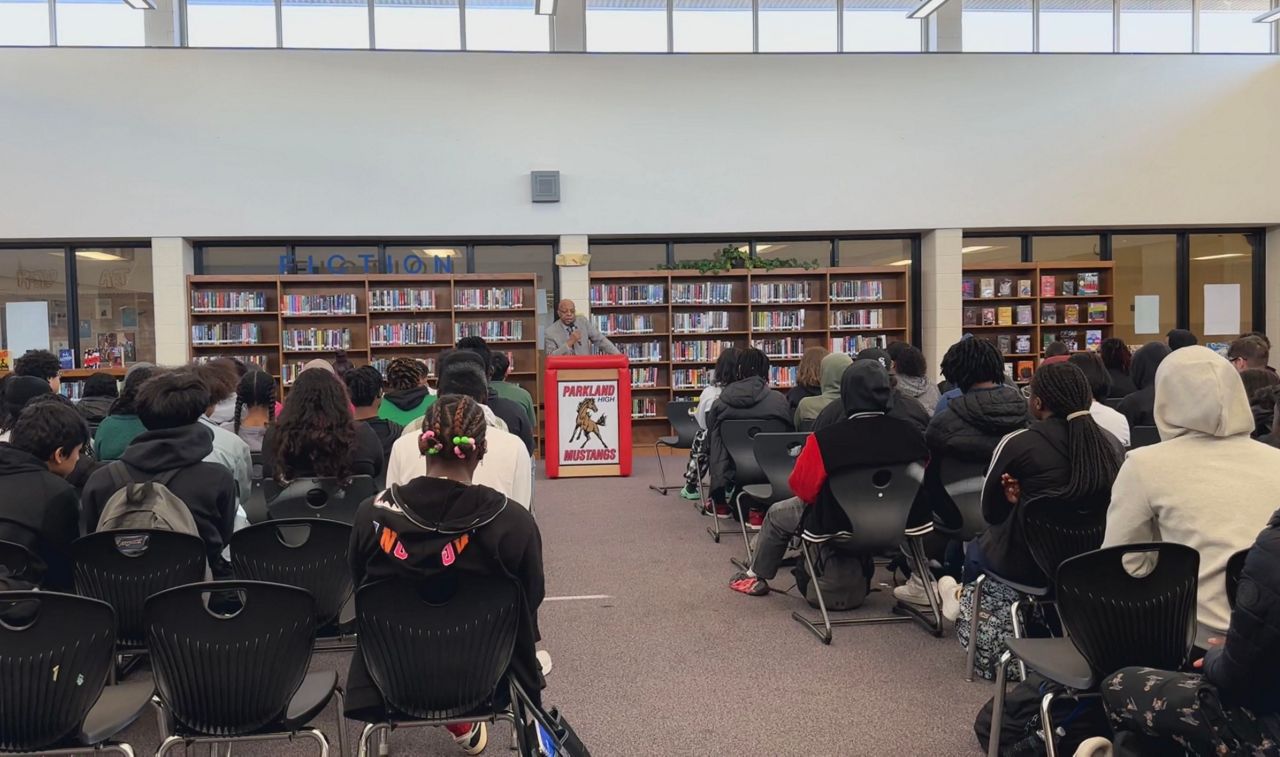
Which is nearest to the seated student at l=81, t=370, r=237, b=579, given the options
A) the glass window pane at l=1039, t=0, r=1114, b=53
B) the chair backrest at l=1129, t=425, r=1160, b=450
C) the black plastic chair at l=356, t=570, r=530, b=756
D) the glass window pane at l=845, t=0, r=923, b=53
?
the black plastic chair at l=356, t=570, r=530, b=756

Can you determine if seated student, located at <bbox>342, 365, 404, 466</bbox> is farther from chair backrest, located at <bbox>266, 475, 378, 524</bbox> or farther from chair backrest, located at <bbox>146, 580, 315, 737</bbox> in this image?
chair backrest, located at <bbox>146, 580, 315, 737</bbox>

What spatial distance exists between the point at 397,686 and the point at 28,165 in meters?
9.99

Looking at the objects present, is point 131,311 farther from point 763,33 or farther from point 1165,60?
point 1165,60

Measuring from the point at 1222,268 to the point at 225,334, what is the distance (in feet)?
40.5

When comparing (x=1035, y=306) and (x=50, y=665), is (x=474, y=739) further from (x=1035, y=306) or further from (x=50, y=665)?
(x=1035, y=306)

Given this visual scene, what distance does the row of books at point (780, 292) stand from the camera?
1082 cm

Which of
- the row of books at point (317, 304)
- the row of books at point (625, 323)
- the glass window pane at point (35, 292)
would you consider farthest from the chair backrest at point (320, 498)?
the glass window pane at point (35, 292)

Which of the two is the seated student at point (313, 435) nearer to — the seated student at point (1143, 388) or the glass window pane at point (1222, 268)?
the seated student at point (1143, 388)

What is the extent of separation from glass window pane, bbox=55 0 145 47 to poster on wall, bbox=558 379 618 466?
6.38 metres

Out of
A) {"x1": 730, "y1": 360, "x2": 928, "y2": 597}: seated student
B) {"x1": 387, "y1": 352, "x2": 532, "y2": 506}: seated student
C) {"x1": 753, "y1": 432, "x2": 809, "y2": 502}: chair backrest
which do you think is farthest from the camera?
{"x1": 753, "y1": 432, "x2": 809, "y2": 502}: chair backrest

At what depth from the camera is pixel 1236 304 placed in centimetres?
1148

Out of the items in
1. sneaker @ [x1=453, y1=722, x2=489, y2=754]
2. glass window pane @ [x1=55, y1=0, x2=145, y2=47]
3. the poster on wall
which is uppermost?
glass window pane @ [x1=55, y1=0, x2=145, y2=47]

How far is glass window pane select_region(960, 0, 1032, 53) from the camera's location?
11078mm

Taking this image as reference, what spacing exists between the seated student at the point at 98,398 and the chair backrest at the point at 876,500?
4253 mm
